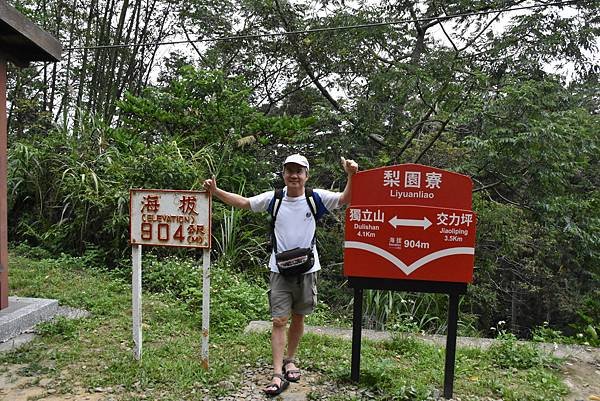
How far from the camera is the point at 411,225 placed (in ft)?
9.68

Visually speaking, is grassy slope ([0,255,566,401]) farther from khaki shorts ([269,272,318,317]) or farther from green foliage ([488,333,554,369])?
khaki shorts ([269,272,318,317])

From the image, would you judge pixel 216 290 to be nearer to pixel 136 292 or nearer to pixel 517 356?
pixel 136 292

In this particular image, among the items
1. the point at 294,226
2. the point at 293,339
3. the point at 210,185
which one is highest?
the point at 210,185

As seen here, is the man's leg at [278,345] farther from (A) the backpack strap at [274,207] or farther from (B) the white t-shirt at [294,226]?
(A) the backpack strap at [274,207]

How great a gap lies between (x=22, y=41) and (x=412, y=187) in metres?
3.38

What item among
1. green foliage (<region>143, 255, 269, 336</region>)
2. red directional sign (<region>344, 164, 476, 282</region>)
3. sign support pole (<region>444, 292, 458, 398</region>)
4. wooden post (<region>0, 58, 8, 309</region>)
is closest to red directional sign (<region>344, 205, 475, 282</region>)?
red directional sign (<region>344, 164, 476, 282</region>)

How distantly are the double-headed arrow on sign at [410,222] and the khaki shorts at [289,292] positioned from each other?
1.90 ft

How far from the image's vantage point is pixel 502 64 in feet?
27.0

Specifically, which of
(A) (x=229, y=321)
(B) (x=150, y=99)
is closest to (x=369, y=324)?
(A) (x=229, y=321)

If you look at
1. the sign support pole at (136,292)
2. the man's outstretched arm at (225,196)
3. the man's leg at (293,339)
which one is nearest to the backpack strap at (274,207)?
the man's outstretched arm at (225,196)

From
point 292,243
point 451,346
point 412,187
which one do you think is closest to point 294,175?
point 292,243

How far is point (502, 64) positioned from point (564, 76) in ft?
3.44

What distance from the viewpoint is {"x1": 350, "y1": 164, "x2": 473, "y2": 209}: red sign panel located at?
9.56 feet

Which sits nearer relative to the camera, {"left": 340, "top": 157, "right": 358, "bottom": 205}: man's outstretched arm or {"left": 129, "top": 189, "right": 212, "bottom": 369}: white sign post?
{"left": 340, "top": 157, "right": 358, "bottom": 205}: man's outstretched arm
